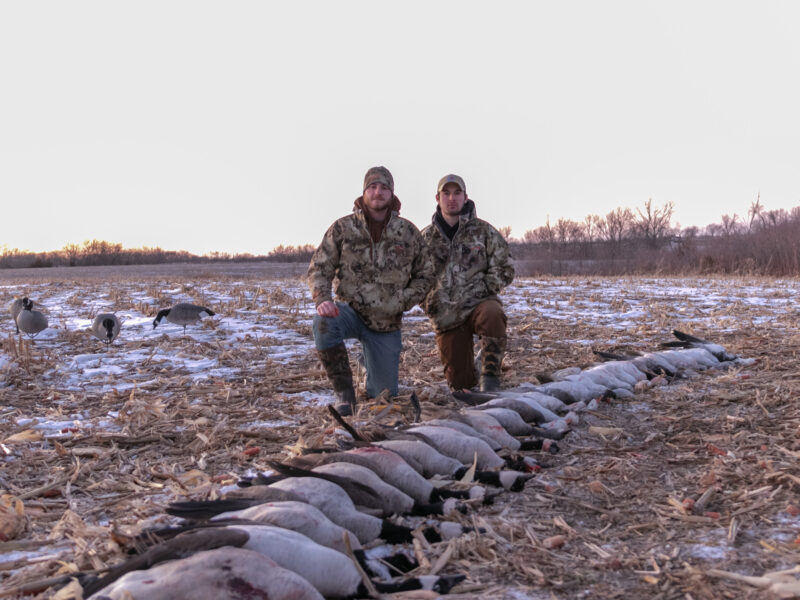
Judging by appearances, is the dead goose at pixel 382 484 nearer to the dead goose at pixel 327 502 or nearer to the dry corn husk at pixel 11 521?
the dead goose at pixel 327 502

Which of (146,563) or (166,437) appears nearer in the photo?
(146,563)

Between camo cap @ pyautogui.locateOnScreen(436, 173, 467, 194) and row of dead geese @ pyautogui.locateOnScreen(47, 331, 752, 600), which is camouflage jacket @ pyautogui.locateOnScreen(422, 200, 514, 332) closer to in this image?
camo cap @ pyautogui.locateOnScreen(436, 173, 467, 194)

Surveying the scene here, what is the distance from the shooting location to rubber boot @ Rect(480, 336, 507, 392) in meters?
5.08

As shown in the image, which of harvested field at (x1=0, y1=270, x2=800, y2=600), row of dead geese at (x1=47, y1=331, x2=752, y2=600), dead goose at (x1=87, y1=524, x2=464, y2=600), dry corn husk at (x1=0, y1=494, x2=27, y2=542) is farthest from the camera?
dry corn husk at (x1=0, y1=494, x2=27, y2=542)

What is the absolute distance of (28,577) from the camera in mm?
2137

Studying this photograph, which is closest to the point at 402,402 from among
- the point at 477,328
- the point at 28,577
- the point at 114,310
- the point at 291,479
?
the point at 477,328

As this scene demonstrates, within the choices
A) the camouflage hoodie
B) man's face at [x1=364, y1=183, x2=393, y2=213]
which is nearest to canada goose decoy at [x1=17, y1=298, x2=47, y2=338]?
the camouflage hoodie

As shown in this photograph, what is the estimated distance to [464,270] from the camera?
17.7 feet

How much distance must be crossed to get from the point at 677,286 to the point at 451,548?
42.2 feet

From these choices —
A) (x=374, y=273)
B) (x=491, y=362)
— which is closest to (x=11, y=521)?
(x=374, y=273)

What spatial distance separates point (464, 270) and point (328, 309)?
1.38 meters

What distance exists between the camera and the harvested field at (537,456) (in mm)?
2291

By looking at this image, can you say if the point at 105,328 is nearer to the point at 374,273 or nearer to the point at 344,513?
the point at 374,273

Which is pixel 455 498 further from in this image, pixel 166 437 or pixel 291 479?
pixel 166 437
